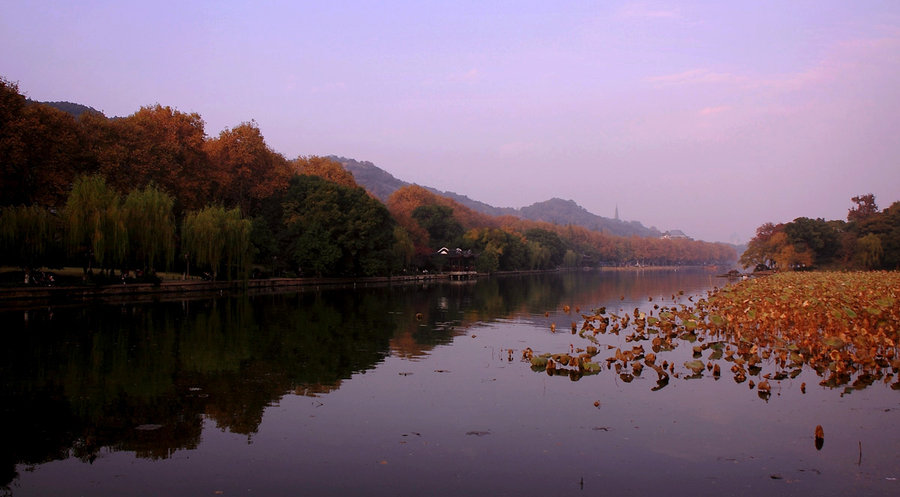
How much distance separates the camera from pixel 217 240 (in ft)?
137

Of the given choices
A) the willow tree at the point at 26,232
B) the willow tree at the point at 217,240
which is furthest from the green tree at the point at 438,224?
the willow tree at the point at 26,232

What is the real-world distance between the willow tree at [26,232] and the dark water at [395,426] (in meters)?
14.8

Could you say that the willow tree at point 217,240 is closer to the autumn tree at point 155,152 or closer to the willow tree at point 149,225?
the willow tree at point 149,225

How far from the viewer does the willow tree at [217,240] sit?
135 ft

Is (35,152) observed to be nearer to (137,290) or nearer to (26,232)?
(26,232)

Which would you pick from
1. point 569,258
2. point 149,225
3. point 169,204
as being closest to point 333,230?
point 169,204

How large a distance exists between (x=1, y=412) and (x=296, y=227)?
46.1 m

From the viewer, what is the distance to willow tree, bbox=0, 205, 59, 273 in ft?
103

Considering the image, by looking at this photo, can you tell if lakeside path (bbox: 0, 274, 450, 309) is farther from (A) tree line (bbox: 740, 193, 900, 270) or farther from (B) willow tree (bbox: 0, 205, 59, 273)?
(A) tree line (bbox: 740, 193, 900, 270)

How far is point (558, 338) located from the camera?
75.7 ft

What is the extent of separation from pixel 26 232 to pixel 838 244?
309 feet

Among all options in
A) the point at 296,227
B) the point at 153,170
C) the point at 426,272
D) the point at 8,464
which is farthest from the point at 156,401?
the point at 426,272

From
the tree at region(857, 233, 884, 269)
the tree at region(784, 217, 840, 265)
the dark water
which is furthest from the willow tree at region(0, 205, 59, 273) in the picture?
the tree at region(784, 217, 840, 265)

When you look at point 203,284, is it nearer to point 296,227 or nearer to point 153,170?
point 153,170
